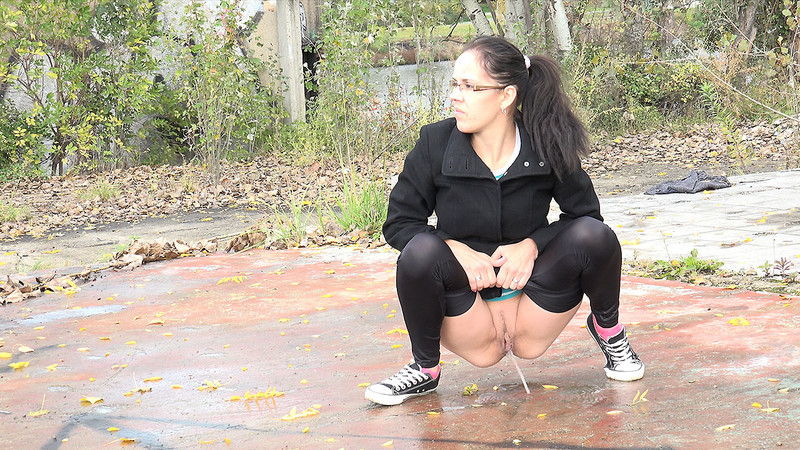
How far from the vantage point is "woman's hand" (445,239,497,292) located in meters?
2.67

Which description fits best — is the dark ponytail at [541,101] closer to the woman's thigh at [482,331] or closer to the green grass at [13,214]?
the woman's thigh at [482,331]

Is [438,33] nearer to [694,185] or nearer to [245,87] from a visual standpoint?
[245,87]

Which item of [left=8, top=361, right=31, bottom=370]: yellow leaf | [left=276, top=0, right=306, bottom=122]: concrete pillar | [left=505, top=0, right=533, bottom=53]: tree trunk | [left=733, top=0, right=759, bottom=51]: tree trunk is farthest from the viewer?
[left=733, top=0, right=759, bottom=51]: tree trunk

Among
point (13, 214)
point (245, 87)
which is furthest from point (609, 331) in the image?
point (245, 87)

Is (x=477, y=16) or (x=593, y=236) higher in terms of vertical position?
(x=477, y=16)

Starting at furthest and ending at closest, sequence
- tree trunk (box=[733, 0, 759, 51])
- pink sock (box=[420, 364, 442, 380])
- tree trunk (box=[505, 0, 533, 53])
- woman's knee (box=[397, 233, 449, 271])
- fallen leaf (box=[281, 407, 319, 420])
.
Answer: tree trunk (box=[733, 0, 759, 51]) < tree trunk (box=[505, 0, 533, 53]) < pink sock (box=[420, 364, 442, 380]) < fallen leaf (box=[281, 407, 319, 420]) < woman's knee (box=[397, 233, 449, 271])

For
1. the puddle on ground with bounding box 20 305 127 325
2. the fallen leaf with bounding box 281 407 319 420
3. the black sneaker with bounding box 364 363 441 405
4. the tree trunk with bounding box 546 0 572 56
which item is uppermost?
the tree trunk with bounding box 546 0 572 56

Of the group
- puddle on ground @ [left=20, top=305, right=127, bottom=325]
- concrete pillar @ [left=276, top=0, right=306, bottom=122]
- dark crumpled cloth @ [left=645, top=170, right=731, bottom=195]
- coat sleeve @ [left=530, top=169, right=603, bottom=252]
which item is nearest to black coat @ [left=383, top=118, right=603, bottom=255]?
coat sleeve @ [left=530, top=169, right=603, bottom=252]

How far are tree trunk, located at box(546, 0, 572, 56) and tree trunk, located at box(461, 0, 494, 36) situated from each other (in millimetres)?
921

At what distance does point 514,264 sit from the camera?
2.67 meters

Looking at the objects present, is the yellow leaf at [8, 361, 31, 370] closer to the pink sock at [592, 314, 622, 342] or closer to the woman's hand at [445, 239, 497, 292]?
the woman's hand at [445, 239, 497, 292]

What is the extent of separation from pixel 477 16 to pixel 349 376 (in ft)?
36.8

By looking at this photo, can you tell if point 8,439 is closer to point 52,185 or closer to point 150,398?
point 150,398

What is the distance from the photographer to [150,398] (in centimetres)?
307
